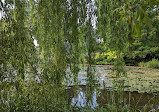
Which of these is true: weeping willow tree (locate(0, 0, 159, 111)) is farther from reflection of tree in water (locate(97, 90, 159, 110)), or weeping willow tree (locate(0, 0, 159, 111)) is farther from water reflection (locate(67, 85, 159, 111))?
reflection of tree in water (locate(97, 90, 159, 110))

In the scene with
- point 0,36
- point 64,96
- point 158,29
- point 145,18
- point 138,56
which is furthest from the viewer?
point 138,56

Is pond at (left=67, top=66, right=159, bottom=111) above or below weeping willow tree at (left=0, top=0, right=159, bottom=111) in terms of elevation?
below

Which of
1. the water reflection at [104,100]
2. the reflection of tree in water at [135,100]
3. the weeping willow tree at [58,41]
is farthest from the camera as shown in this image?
the reflection of tree in water at [135,100]

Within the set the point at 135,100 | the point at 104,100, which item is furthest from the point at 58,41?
the point at 135,100

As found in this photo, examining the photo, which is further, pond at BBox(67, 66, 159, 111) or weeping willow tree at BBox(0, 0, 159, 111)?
pond at BBox(67, 66, 159, 111)

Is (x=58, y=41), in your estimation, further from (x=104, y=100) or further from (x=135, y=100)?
(x=135, y=100)

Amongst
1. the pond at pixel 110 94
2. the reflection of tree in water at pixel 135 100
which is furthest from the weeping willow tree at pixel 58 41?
the reflection of tree in water at pixel 135 100

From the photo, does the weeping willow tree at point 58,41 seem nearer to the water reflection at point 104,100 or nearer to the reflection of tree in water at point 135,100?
the water reflection at point 104,100

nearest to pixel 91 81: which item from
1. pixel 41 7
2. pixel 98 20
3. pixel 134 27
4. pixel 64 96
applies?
pixel 64 96

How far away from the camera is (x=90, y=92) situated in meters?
1.96

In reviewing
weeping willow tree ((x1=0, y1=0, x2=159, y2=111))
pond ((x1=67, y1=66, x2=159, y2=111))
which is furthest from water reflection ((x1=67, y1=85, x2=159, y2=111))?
weeping willow tree ((x1=0, y1=0, x2=159, y2=111))

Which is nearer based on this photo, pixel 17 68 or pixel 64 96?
pixel 17 68

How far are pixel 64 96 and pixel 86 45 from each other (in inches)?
26.2

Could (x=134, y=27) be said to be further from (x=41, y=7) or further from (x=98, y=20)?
(x=41, y=7)
